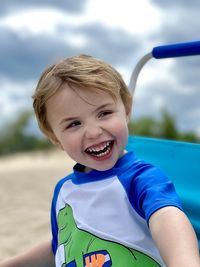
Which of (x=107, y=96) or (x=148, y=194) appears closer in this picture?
(x=148, y=194)

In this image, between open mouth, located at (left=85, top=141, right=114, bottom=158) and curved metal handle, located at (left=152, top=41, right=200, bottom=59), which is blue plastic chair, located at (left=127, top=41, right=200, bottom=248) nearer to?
curved metal handle, located at (left=152, top=41, right=200, bottom=59)

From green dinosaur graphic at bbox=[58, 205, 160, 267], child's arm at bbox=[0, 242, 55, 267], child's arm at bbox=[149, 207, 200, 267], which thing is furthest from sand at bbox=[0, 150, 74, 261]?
child's arm at bbox=[149, 207, 200, 267]

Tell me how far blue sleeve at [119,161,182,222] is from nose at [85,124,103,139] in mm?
115

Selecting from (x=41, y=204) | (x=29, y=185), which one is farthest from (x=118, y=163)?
(x=29, y=185)

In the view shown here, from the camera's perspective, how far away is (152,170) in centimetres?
124

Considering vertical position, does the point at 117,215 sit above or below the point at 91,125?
below

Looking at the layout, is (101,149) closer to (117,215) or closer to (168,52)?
(117,215)

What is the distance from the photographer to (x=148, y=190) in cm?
117

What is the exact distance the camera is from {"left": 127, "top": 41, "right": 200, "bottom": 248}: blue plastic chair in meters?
1.64

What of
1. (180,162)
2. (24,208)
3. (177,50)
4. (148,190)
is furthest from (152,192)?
(24,208)

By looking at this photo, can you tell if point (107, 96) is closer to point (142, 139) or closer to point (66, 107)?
point (66, 107)

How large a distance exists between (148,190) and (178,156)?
0.61 m

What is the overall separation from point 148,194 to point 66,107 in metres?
0.29

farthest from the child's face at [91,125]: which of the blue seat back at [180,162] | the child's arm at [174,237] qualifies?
the blue seat back at [180,162]
